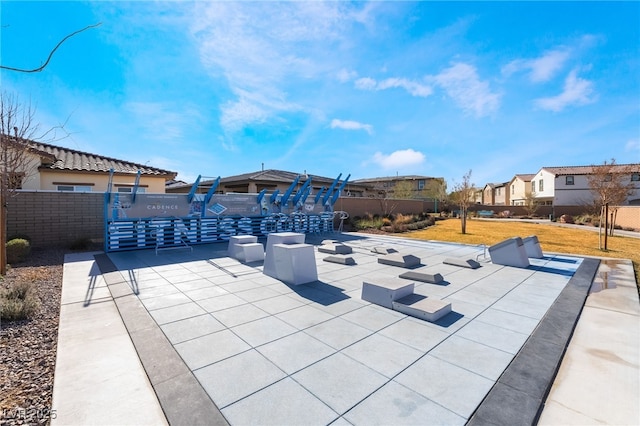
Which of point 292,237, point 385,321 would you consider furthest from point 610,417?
point 292,237

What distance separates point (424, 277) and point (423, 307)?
2.23 metres

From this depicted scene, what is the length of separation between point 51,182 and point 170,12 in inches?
500

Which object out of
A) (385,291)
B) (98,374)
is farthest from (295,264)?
(98,374)

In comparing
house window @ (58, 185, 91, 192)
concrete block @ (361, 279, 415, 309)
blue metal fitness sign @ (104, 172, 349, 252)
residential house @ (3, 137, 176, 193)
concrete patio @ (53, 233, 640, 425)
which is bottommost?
concrete patio @ (53, 233, 640, 425)

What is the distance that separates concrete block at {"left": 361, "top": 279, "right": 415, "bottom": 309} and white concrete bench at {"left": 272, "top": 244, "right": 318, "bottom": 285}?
1557mm

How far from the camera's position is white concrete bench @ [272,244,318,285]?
6.41 meters

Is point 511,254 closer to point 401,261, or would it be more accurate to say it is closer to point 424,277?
point 401,261

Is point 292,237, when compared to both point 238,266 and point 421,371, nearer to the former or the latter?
point 238,266

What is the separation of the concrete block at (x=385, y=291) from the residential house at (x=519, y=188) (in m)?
49.1

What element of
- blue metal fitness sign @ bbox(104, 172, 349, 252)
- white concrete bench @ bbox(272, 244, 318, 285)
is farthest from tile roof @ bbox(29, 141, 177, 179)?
white concrete bench @ bbox(272, 244, 318, 285)

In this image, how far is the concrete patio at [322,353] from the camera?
99.0 inches

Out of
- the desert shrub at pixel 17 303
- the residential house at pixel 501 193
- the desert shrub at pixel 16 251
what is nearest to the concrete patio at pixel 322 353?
the desert shrub at pixel 17 303

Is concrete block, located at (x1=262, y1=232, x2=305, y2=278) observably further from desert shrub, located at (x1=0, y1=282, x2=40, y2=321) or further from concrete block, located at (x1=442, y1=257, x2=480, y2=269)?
concrete block, located at (x1=442, y1=257, x2=480, y2=269)

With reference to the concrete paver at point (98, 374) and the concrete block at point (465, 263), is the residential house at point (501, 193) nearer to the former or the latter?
the concrete block at point (465, 263)
